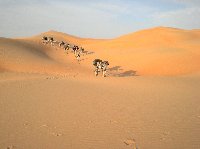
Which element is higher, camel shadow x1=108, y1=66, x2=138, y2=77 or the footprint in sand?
camel shadow x1=108, y1=66, x2=138, y2=77

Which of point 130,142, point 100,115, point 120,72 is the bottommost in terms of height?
point 130,142

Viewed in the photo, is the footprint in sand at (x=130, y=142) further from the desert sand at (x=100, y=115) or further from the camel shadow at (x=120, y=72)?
the camel shadow at (x=120, y=72)

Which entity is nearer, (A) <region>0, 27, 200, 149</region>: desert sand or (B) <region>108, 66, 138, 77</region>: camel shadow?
(A) <region>0, 27, 200, 149</region>: desert sand

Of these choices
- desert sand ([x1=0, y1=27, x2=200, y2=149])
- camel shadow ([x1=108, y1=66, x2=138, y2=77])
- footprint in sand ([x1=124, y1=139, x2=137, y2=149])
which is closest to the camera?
footprint in sand ([x1=124, y1=139, x2=137, y2=149])

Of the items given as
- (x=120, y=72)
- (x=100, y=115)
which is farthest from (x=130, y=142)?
(x=120, y=72)

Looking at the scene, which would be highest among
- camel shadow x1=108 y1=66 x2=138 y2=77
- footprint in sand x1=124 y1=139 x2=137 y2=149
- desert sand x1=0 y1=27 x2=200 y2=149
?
camel shadow x1=108 y1=66 x2=138 y2=77

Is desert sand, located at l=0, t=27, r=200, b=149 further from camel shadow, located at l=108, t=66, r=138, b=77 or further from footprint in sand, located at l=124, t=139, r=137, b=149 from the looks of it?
camel shadow, located at l=108, t=66, r=138, b=77

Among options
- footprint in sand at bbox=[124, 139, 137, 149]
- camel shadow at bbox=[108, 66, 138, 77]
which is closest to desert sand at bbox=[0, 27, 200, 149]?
footprint in sand at bbox=[124, 139, 137, 149]

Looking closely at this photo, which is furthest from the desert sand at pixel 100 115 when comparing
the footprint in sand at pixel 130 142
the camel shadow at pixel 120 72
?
the camel shadow at pixel 120 72

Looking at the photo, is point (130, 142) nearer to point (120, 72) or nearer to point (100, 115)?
point (100, 115)

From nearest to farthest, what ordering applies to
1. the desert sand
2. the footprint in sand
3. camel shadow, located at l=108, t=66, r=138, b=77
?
the footprint in sand < the desert sand < camel shadow, located at l=108, t=66, r=138, b=77

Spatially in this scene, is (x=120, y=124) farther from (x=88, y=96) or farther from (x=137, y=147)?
(x=88, y=96)

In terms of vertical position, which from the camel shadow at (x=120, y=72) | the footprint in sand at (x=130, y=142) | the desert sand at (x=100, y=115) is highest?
the camel shadow at (x=120, y=72)

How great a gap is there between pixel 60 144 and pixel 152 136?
242cm
